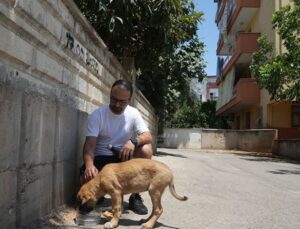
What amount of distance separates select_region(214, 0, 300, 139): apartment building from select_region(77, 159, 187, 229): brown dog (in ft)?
68.5

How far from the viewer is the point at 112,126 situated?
233 inches

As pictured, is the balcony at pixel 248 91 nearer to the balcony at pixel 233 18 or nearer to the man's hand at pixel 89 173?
the balcony at pixel 233 18

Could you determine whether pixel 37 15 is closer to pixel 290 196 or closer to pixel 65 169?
pixel 65 169

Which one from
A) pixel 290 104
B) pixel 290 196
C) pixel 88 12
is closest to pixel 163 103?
pixel 290 104

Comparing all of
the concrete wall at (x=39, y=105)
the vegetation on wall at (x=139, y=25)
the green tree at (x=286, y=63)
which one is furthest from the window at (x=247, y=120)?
the concrete wall at (x=39, y=105)

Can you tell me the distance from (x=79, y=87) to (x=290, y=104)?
25.1 metres

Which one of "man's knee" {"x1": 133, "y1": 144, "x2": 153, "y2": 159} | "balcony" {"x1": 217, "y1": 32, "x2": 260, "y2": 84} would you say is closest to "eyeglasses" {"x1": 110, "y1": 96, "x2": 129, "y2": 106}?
"man's knee" {"x1": 133, "y1": 144, "x2": 153, "y2": 159}

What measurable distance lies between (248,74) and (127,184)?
32472 mm

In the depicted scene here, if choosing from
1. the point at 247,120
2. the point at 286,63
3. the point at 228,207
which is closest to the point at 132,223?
the point at 228,207

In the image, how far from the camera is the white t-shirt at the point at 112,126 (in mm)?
5812

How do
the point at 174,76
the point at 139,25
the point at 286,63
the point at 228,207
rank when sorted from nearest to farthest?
the point at 228,207 → the point at 139,25 → the point at 286,63 → the point at 174,76

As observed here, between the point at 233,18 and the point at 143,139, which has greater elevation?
the point at 233,18

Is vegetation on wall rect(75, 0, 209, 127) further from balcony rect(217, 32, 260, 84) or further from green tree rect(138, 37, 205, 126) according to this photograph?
balcony rect(217, 32, 260, 84)

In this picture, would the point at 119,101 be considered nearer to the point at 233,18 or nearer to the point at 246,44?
the point at 246,44
